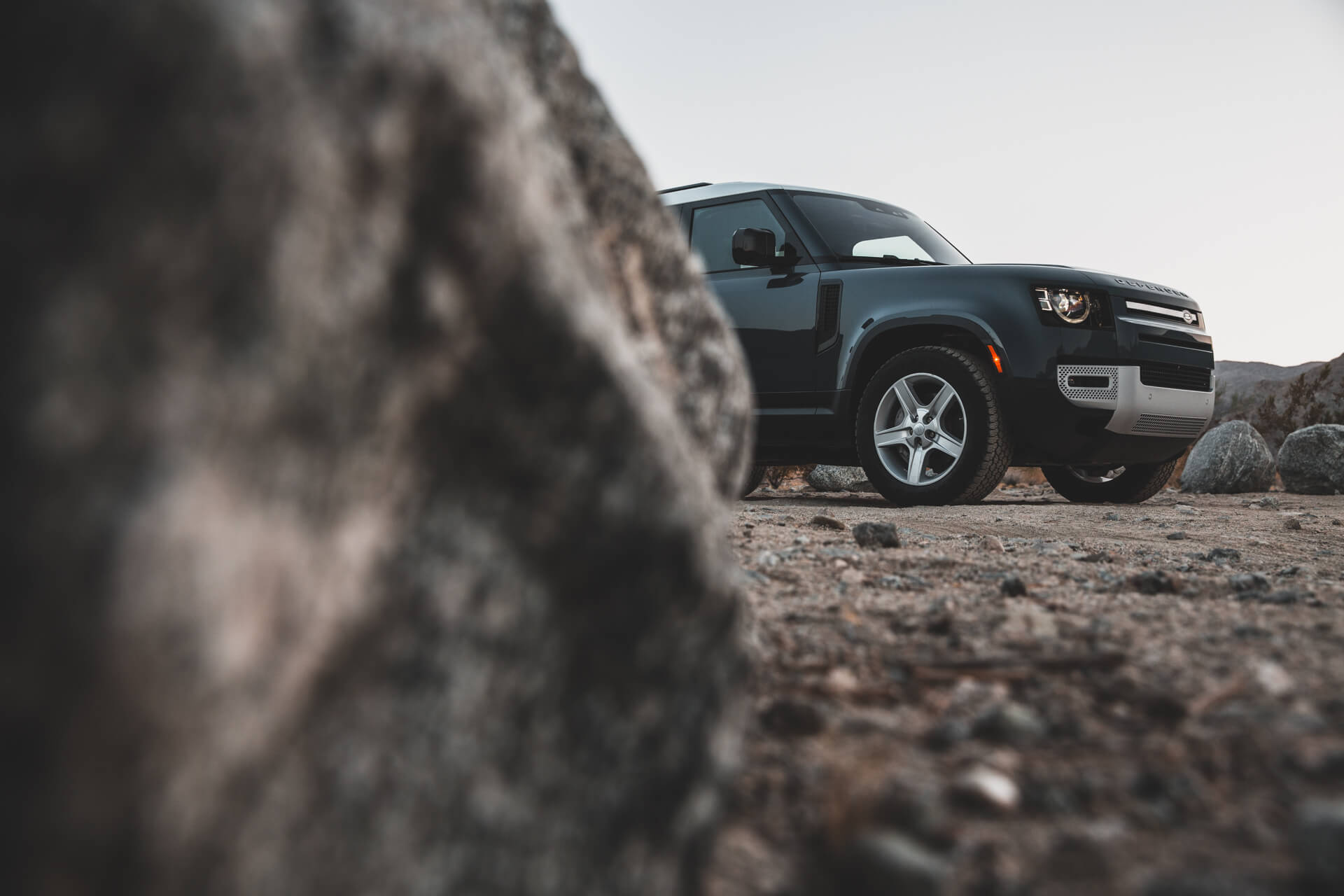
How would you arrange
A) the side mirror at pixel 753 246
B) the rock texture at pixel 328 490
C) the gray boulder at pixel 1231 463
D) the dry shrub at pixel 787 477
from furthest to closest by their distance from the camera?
1. the dry shrub at pixel 787 477
2. the gray boulder at pixel 1231 463
3. the side mirror at pixel 753 246
4. the rock texture at pixel 328 490

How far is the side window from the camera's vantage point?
19.4 feet

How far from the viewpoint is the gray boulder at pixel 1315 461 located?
8617 mm

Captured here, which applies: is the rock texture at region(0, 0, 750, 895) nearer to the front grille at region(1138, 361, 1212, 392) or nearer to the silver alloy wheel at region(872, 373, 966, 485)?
the silver alloy wheel at region(872, 373, 966, 485)

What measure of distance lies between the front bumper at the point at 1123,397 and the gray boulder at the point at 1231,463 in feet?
14.4

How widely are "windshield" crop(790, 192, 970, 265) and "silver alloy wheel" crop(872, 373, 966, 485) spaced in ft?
2.80

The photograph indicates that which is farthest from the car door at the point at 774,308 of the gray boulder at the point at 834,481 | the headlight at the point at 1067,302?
the gray boulder at the point at 834,481

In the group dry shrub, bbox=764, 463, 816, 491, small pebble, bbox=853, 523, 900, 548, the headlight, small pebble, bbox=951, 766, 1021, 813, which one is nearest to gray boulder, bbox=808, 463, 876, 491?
dry shrub, bbox=764, 463, 816, 491

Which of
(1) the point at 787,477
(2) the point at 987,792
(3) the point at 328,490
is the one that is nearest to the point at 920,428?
(2) the point at 987,792

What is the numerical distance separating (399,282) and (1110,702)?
4.14 ft

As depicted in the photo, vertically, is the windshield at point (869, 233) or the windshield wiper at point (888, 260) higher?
the windshield at point (869, 233)

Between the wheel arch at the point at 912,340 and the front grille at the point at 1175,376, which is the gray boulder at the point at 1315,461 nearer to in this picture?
the front grille at the point at 1175,376

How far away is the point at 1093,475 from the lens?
6.68 m

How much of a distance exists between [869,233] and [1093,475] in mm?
2546

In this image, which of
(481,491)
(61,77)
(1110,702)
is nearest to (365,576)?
(481,491)
